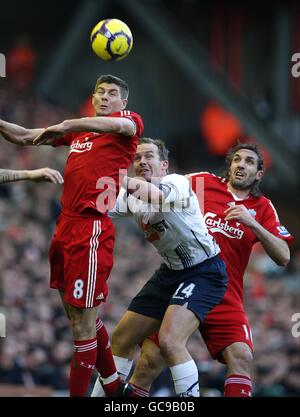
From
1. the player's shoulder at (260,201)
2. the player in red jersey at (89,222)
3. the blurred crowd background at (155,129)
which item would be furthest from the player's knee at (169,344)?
the blurred crowd background at (155,129)

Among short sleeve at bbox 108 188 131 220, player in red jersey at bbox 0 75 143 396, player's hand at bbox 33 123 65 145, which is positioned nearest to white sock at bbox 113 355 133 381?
player in red jersey at bbox 0 75 143 396

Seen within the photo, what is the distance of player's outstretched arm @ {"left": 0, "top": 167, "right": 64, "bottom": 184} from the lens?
808 centimetres

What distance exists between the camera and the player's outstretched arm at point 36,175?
808 centimetres

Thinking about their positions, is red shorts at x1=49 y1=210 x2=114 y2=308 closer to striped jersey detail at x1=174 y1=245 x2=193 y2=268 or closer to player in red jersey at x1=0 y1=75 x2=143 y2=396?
player in red jersey at x1=0 y1=75 x2=143 y2=396

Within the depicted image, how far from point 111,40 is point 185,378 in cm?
297

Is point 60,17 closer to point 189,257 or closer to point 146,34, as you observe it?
point 146,34

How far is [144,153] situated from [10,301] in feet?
21.4

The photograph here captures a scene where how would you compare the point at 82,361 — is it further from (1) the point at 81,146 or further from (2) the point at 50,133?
(2) the point at 50,133

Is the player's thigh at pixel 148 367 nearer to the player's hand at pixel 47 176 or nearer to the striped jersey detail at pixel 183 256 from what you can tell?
the striped jersey detail at pixel 183 256

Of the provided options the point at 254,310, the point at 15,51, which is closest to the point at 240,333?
the point at 254,310

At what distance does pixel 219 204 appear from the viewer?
9.95 m

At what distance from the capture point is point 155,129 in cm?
2717

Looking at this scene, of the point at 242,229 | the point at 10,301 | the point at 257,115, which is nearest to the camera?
the point at 242,229

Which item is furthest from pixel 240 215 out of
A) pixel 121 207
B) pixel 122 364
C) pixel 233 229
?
pixel 122 364
